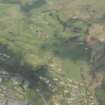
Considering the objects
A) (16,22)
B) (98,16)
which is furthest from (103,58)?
(16,22)

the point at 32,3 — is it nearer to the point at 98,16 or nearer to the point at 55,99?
the point at 98,16

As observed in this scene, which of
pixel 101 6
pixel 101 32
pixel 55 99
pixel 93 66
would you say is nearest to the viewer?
pixel 55 99

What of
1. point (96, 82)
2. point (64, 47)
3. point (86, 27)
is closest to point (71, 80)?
point (96, 82)

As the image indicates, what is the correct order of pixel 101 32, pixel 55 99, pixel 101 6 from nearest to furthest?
pixel 55 99 < pixel 101 32 < pixel 101 6

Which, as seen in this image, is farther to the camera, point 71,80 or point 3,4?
point 3,4

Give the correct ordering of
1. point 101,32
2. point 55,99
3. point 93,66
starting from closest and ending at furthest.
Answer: point 55,99 < point 93,66 < point 101,32

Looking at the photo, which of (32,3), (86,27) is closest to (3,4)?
(32,3)

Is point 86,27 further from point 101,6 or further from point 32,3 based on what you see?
point 32,3

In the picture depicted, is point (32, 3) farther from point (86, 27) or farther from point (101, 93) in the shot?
point (101, 93)

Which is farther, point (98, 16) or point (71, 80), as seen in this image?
point (98, 16)
